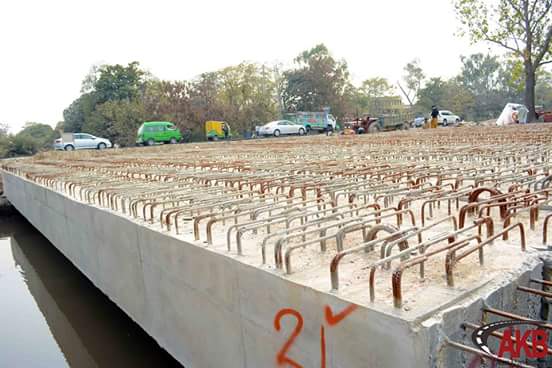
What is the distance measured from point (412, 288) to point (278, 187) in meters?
3.56

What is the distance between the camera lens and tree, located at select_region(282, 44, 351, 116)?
5044 cm

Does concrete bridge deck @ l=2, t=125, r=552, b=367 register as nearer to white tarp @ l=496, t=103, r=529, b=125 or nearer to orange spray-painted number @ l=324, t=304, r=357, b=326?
orange spray-painted number @ l=324, t=304, r=357, b=326

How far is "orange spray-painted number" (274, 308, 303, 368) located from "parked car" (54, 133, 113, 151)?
93.0 feet

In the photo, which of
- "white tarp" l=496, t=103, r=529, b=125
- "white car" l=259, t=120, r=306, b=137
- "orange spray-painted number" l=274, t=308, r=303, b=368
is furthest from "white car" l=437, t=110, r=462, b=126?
"orange spray-painted number" l=274, t=308, r=303, b=368

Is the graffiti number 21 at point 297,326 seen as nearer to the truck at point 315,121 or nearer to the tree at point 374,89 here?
the truck at point 315,121

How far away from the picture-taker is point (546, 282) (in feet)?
8.86

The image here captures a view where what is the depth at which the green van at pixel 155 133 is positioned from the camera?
95.1 ft

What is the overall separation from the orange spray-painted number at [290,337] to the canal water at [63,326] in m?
3.34

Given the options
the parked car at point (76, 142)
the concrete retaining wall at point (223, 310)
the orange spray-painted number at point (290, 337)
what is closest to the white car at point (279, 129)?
the parked car at point (76, 142)

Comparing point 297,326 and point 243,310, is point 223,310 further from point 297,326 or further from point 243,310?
point 297,326

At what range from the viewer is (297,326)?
109 inches

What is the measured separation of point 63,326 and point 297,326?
620cm

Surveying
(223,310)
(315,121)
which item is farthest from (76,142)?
(223,310)

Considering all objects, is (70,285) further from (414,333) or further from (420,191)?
(414,333)
